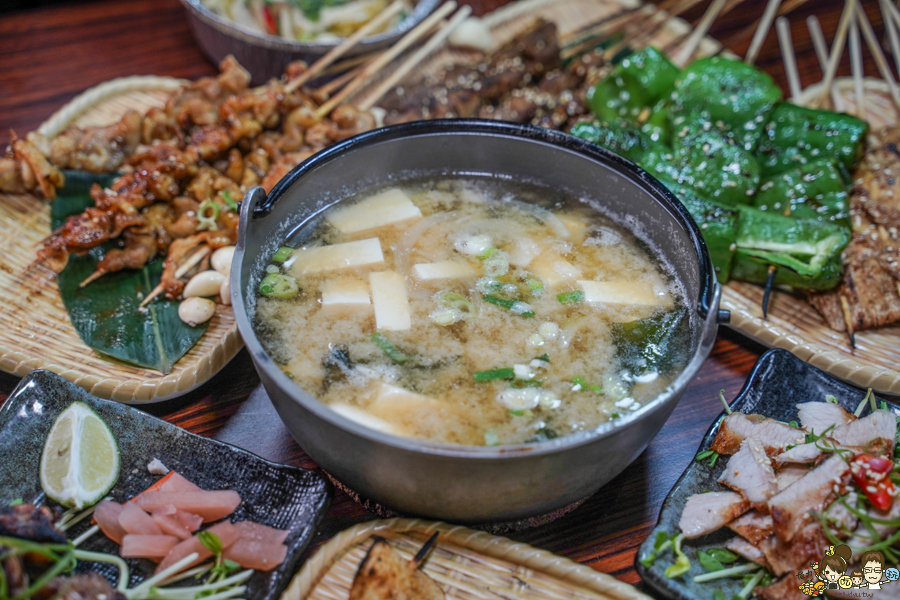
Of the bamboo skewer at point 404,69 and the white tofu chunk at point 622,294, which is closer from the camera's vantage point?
the white tofu chunk at point 622,294

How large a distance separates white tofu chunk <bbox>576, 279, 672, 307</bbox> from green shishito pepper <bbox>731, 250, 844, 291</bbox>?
889 mm

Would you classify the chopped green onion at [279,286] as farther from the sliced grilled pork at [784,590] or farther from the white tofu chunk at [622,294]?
the sliced grilled pork at [784,590]

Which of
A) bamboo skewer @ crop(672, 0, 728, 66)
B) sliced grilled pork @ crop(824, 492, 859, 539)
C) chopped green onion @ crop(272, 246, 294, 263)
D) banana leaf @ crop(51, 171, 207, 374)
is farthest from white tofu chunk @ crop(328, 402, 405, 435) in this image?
bamboo skewer @ crop(672, 0, 728, 66)

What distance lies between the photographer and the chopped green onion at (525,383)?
2.12 metres

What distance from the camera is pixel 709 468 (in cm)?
225

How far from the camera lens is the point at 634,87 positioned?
400cm

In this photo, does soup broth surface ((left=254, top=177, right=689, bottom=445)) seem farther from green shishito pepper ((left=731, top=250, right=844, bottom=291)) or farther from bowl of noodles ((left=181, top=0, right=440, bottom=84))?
bowl of noodles ((left=181, top=0, right=440, bottom=84))

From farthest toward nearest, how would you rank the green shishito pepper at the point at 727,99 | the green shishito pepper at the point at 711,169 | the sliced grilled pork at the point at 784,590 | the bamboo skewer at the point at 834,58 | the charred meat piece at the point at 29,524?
the bamboo skewer at the point at 834,58 → the green shishito pepper at the point at 727,99 → the green shishito pepper at the point at 711,169 → the sliced grilled pork at the point at 784,590 → the charred meat piece at the point at 29,524

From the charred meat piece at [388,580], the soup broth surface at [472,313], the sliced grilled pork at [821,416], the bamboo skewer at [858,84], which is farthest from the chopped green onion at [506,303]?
the bamboo skewer at [858,84]

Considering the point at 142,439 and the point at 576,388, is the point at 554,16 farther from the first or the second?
the point at 142,439

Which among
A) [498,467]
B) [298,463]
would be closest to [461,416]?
[498,467]

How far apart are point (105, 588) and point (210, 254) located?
1.77 meters

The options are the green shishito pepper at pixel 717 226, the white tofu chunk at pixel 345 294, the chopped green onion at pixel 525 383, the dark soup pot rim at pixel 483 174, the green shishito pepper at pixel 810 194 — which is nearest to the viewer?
the dark soup pot rim at pixel 483 174

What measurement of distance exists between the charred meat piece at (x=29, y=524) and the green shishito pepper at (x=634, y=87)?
3.49 metres
